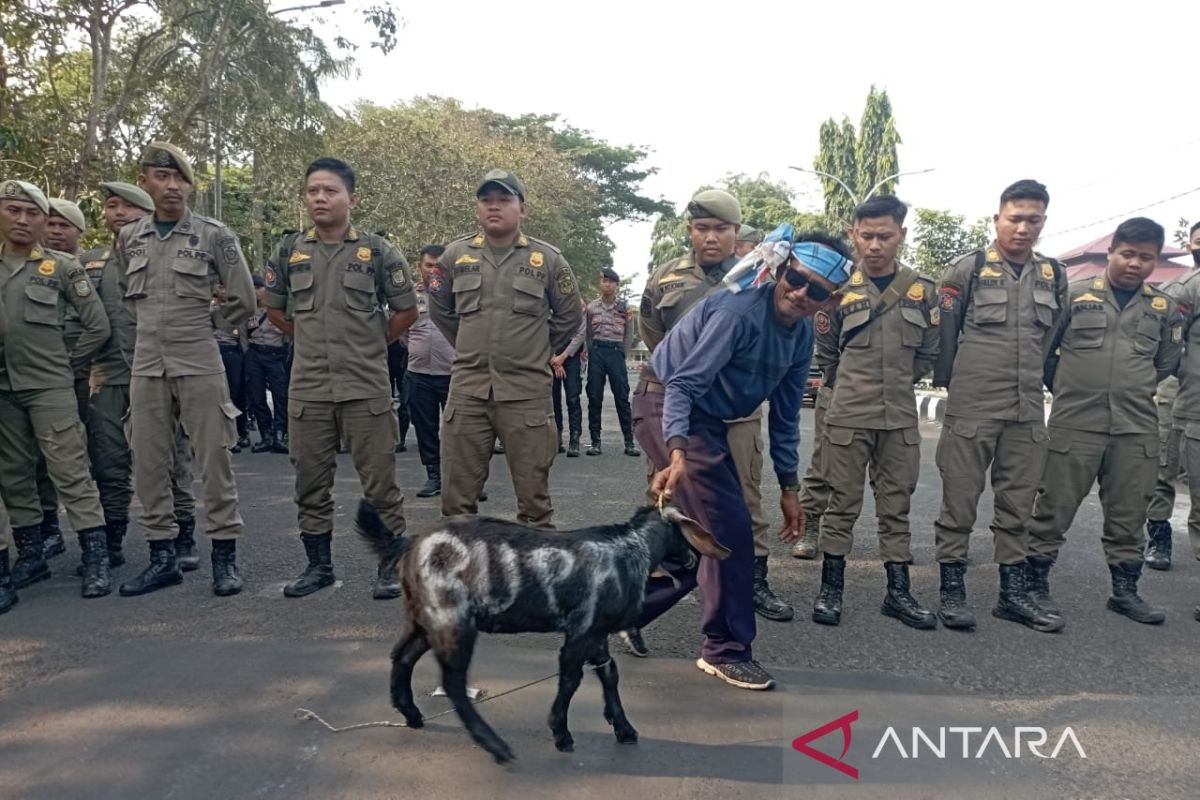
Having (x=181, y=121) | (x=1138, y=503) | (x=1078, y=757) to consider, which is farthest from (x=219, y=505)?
(x=181, y=121)

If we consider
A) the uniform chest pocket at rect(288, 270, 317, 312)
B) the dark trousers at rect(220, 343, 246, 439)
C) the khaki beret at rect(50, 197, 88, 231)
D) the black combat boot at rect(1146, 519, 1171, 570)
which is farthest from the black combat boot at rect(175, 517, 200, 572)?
the black combat boot at rect(1146, 519, 1171, 570)

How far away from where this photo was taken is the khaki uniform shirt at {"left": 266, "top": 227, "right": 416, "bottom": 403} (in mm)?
4262

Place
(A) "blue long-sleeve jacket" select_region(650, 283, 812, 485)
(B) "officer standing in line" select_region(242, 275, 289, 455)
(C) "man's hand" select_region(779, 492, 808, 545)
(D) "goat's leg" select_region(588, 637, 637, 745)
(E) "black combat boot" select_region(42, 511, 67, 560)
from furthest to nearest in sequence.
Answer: (B) "officer standing in line" select_region(242, 275, 289, 455), (E) "black combat boot" select_region(42, 511, 67, 560), (C) "man's hand" select_region(779, 492, 808, 545), (A) "blue long-sleeve jacket" select_region(650, 283, 812, 485), (D) "goat's leg" select_region(588, 637, 637, 745)

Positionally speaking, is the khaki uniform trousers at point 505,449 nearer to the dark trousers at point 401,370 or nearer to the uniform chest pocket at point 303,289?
the uniform chest pocket at point 303,289

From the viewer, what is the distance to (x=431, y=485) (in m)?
7.04

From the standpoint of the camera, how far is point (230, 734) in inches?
111

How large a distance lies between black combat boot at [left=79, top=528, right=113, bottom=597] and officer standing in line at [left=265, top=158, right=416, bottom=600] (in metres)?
0.96

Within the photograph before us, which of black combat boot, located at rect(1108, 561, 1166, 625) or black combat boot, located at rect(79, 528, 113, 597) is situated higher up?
black combat boot, located at rect(79, 528, 113, 597)

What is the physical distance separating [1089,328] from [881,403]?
1342mm

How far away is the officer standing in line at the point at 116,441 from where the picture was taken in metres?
4.66

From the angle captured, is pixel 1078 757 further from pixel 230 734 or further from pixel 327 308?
pixel 327 308

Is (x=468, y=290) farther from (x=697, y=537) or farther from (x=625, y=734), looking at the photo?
(x=625, y=734)

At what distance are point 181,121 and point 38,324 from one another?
38.7 feet

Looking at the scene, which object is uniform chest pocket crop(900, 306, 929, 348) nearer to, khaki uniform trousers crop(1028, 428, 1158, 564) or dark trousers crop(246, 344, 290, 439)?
khaki uniform trousers crop(1028, 428, 1158, 564)
